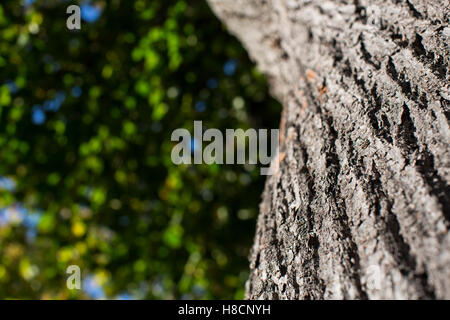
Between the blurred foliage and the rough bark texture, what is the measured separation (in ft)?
5.56

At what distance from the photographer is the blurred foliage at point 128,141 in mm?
3086

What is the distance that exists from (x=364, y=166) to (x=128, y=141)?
2.50 m

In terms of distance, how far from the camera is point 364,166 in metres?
1.00

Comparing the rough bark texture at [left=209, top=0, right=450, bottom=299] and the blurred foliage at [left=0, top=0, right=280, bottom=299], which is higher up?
the blurred foliage at [left=0, top=0, right=280, bottom=299]

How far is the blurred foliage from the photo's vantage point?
3.09 metres

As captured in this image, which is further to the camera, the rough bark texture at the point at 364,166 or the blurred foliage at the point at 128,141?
the blurred foliage at the point at 128,141

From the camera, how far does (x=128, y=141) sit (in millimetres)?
3234

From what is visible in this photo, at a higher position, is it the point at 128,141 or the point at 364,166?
the point at 128,141

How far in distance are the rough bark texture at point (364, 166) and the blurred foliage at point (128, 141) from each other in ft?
5.56

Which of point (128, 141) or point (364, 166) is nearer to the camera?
point (364, 166)

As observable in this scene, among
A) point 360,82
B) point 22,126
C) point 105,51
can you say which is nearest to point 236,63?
point 105,51

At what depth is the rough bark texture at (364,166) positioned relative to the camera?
2.50 ft

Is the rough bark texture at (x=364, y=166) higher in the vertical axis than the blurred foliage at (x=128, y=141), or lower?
lower
